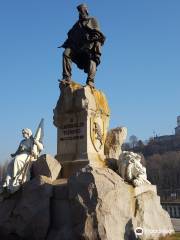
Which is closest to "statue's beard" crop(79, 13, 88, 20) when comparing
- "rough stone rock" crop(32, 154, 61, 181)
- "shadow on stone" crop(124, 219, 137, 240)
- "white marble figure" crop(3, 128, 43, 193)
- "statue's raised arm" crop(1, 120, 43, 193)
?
"statue's raised arm" crop(1, 120, 43, 193)

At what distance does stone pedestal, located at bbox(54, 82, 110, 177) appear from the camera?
38.8 feet

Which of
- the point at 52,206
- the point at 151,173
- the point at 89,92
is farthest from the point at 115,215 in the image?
the point at 151,173

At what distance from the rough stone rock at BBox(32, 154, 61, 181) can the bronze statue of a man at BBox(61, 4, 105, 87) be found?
9.34ft

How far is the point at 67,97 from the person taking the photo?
12.5 m

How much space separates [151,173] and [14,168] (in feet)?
242

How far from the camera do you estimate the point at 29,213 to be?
1033cm

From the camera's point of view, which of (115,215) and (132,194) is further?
(132,194)

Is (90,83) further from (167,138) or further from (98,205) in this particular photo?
(167,138)

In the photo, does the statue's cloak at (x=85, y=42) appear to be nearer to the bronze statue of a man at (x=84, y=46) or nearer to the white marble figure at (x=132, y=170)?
the bronze statue of a man at (x=84, y=46)

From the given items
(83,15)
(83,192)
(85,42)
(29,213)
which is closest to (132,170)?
(83,192)

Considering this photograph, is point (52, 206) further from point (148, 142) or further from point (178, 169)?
point (148, 142)

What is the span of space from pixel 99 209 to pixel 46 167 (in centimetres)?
261

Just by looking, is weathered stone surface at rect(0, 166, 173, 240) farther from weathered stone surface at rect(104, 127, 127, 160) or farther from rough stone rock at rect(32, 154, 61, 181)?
weathered stone surface at rect(104, 127, 127, 160)

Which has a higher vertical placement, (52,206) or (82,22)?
(82,22)
